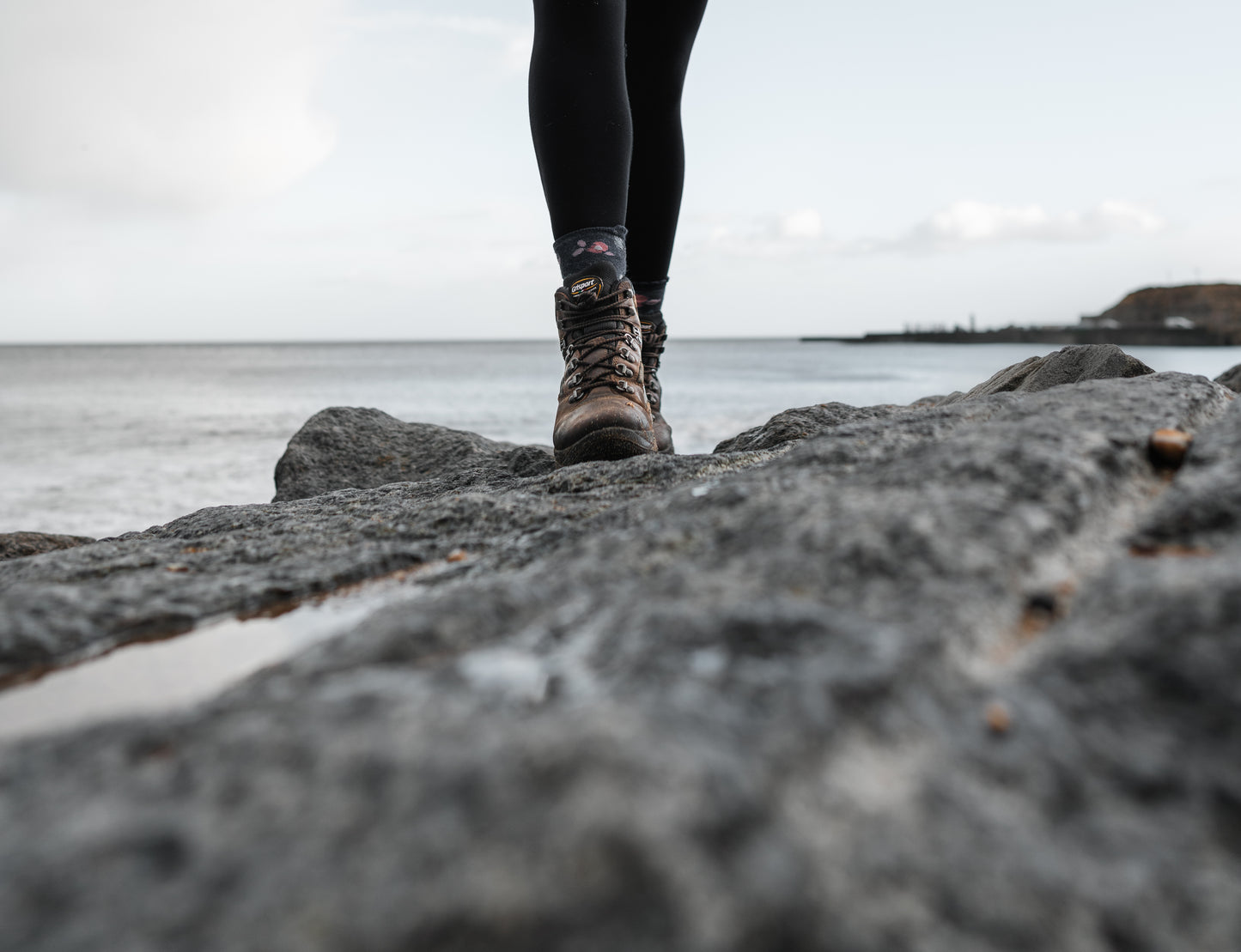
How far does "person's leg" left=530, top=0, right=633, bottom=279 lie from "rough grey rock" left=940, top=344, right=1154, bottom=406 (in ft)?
4.09

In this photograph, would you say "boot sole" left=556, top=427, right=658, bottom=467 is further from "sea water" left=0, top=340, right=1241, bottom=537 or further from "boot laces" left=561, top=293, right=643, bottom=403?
"sea water" left=0, top=340, right=1241, bottom=537

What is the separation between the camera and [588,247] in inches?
65.7

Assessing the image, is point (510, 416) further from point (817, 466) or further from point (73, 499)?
point (817, 466)

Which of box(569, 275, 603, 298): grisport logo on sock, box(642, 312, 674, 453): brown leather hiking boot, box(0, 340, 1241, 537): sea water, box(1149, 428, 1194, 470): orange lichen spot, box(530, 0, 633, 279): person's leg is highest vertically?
box(530, 0, 633, 279): person's leg

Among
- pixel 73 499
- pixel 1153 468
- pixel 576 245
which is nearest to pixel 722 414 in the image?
pixel 73 499

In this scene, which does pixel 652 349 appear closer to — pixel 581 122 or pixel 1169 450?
pixel 581 122

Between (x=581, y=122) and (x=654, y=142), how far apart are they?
575 mm

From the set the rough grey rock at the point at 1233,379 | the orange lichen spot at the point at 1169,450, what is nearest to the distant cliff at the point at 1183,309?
the rough grey rock at the point at 1233,379

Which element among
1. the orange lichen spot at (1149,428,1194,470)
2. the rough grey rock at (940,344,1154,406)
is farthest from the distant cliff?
the orange lichen spot at (1149,428,1194,470)

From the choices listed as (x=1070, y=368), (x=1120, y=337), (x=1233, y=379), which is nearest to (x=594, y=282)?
(x=1070, y=368)

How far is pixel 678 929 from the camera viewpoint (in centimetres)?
32

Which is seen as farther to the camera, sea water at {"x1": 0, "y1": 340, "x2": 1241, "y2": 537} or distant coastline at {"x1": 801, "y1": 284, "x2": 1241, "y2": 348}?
distant coastline at {"x1": 801, "y1": 284, "x2": 1241, "y2": 348}

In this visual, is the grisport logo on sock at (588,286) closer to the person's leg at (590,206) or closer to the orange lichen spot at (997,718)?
the person's leg at (590,206)

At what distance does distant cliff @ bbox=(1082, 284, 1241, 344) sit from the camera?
3691cm
